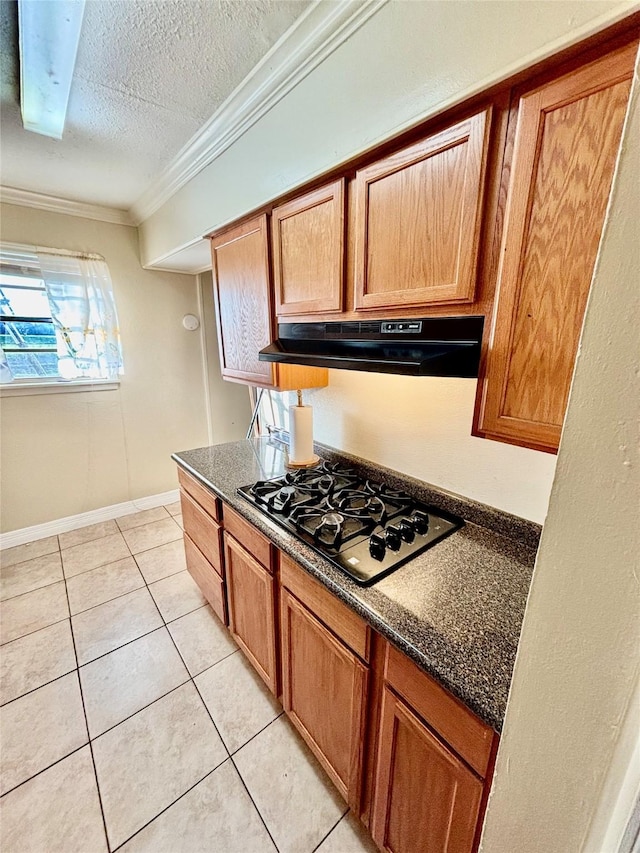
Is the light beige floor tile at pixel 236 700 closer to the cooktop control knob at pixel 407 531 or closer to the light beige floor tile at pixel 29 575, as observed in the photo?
the cooktop control knob at pixel 407 531

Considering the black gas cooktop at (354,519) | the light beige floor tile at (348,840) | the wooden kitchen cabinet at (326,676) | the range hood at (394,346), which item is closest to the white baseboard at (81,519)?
the black gas cooktop at (354,519)

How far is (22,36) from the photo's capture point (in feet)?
3.46

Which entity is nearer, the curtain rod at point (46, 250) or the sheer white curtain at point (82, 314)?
the curtain rod at point (46, 250)

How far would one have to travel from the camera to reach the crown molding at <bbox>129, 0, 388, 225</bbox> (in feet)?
3.28

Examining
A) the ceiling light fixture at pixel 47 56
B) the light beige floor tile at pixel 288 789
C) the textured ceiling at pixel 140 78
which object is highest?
the textured ceiling at pixel 140 78

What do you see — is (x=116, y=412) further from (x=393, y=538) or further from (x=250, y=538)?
(x=393, y=538)

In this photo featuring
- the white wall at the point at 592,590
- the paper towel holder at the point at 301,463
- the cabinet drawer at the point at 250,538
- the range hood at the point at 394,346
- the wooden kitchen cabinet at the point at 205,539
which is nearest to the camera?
the white wall at the point at 592,590

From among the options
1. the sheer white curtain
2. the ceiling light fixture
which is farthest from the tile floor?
the ceiling light fixture

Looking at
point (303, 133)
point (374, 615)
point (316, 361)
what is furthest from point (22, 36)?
point (374, 615)

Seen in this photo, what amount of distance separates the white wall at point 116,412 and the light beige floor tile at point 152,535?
40cm

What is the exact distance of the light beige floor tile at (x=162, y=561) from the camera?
7.94 feet

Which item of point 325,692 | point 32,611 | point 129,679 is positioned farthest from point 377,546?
point 32,611

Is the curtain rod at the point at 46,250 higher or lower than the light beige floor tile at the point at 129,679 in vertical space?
higher

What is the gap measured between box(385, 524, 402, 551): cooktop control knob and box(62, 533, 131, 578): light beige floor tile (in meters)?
2.28
